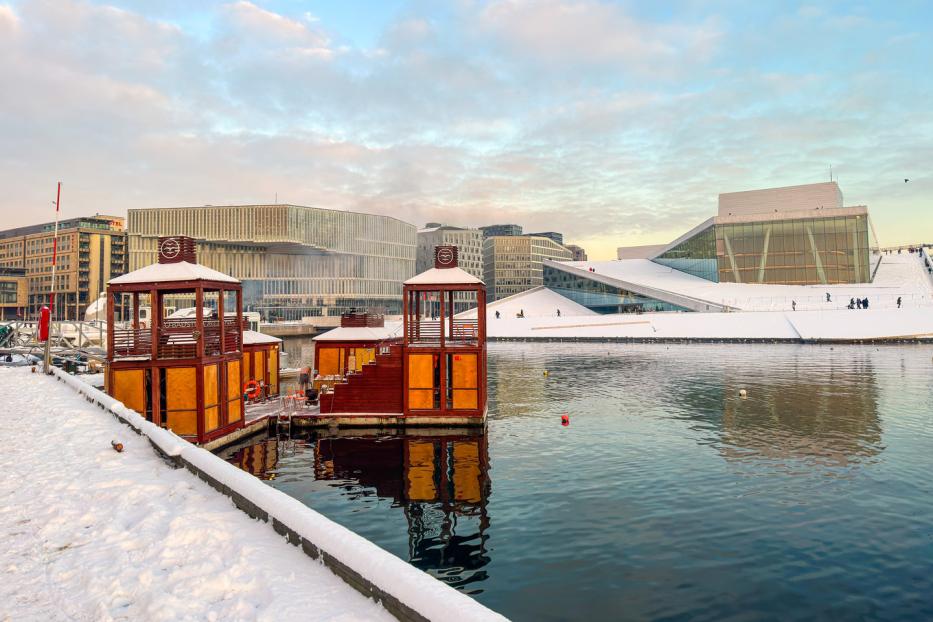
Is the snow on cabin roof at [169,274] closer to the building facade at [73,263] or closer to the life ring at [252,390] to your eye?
the life ring at [252,390]

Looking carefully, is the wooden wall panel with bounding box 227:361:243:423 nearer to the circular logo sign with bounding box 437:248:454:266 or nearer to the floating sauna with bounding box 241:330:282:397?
the floating sauna with bounding box 241:330:282:397

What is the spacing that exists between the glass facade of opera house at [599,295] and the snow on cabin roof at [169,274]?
92468mm

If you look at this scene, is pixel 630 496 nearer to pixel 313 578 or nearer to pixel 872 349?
pixel 313 578

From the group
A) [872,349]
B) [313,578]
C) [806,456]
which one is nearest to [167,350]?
[313,578]

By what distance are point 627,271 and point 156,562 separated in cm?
12625

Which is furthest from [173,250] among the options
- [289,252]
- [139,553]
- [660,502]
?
[289,252]

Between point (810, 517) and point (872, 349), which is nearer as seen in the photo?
point (810, 517)

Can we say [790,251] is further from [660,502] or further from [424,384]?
[660,502]

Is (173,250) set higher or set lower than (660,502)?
higher

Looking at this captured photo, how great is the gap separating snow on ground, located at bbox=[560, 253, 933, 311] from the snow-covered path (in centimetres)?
9605

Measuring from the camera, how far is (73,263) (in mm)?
174250

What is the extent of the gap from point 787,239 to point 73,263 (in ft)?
626

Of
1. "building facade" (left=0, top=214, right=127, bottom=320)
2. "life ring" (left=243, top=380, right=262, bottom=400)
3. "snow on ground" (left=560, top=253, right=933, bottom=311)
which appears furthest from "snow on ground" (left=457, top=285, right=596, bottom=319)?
"building facade" (left=0, top=214, right=127, bottom=320)

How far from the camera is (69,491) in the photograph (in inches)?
464
